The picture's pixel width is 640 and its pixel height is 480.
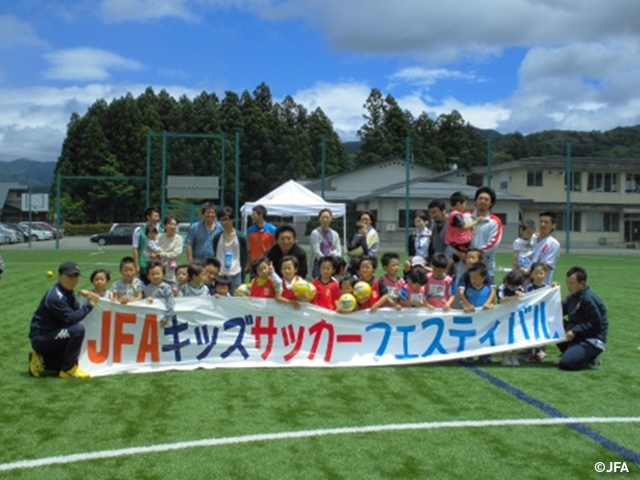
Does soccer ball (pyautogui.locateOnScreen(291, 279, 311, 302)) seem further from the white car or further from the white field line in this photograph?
the white car

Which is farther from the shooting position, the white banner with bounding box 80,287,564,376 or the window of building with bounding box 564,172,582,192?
the window of building with bounding box 564,172,582,192

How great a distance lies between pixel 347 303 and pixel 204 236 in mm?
2437

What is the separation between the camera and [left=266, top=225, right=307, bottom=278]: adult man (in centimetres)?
838

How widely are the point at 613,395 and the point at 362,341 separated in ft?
7.87

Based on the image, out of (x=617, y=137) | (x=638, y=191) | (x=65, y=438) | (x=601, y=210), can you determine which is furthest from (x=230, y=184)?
(x=617, y=137)

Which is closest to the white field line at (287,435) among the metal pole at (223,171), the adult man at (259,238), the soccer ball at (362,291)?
the soccer ball at (362,291)

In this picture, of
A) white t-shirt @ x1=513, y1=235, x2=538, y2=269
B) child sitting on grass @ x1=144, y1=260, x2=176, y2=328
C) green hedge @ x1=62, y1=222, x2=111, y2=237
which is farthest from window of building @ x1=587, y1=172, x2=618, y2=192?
child sitting on grass @ x1=144, y1=260, x2=176, y2=328

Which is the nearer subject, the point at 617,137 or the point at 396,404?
the point at 396,404

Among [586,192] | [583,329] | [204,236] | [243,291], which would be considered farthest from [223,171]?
[586,192]

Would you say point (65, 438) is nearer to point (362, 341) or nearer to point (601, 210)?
point (362, 341)

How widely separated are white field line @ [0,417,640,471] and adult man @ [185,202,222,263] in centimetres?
426

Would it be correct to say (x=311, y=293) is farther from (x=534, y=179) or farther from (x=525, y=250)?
(x=534, y=179)

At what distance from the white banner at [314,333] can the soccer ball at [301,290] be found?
0.41ft

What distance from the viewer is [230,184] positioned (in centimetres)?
2995
